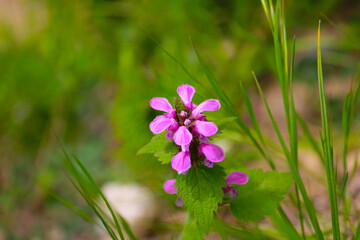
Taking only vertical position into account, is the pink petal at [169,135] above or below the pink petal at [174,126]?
below

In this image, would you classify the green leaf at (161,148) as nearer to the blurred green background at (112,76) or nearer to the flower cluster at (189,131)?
the flower cluster at (189,131)

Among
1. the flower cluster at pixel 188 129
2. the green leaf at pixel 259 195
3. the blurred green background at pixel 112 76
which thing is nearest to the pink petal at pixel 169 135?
the flower cluster at pixel 188 129

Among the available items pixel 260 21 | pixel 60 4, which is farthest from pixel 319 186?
pixel 60 4

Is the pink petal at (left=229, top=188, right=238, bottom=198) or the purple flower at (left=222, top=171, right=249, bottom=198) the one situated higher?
the purple flower at (left=222, top=171, right=249, bottom=198)

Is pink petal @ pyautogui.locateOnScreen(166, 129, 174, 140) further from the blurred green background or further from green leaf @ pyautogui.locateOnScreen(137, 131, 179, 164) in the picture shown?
the blurred green background

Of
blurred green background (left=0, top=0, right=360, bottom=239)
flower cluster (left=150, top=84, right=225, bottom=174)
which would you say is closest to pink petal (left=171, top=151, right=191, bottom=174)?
flower cluster (left=150, top=84, right=225, bottom=174)

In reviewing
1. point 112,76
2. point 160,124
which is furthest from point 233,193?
point 112,76
